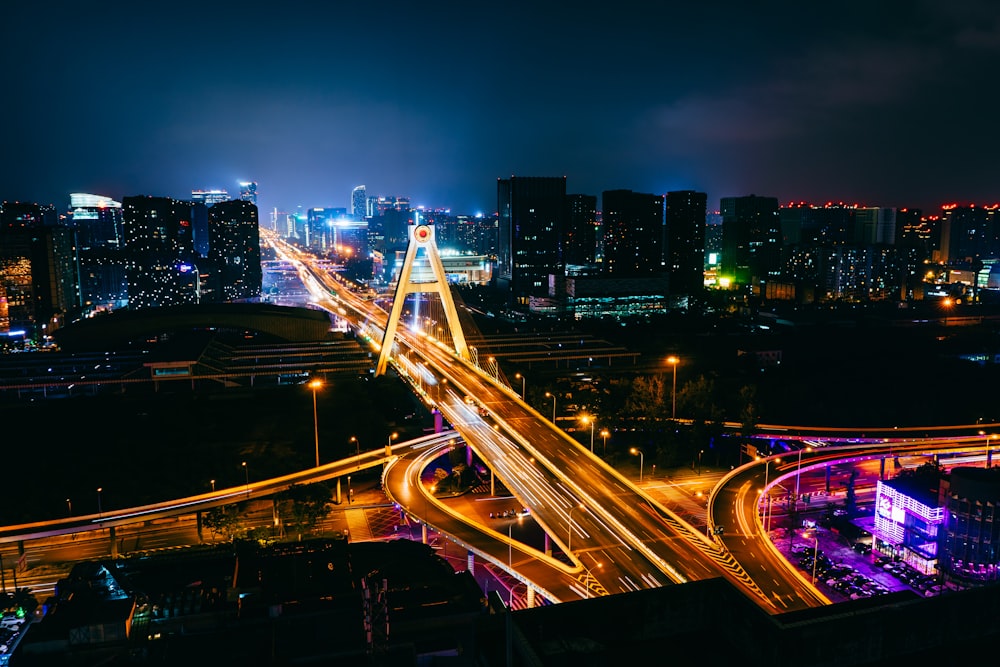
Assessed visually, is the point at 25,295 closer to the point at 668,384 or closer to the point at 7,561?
the point at 7,561

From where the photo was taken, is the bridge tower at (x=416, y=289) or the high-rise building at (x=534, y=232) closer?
the bridge tower at (x=416, y=289)

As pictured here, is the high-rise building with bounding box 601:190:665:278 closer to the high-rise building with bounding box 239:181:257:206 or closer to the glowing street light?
the glowing street light

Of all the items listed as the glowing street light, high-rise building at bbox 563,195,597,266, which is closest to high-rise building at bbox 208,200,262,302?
high-rise building at bbox 563,195,597,266

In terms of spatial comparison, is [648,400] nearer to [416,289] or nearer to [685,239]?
[416,289]

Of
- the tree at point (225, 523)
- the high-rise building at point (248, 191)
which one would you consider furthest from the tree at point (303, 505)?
the high-rise building at point (248, 191)

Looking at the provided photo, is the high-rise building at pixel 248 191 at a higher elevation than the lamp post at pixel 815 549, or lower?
higher

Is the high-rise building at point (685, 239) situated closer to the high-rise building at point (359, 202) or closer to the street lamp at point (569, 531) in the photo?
the street lamp at point (569, 531)

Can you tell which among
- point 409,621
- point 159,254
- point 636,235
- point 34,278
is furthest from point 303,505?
point 636,235
